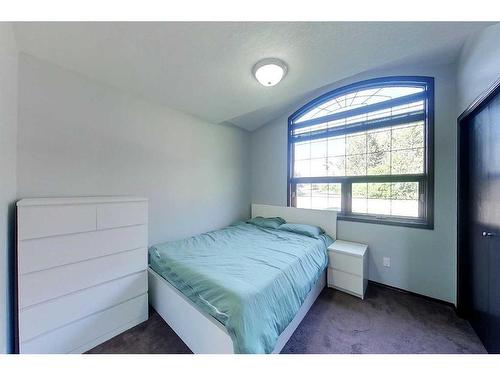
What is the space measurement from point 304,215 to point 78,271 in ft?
8.65

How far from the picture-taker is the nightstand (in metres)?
2.07

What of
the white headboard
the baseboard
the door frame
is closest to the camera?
the door frame

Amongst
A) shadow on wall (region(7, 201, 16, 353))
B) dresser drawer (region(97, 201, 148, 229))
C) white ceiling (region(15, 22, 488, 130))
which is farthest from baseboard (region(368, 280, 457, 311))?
shadow on wall (region(7, 201, 16, 353))

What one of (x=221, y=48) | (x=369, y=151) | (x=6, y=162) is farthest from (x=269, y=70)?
(x=6, y=162)

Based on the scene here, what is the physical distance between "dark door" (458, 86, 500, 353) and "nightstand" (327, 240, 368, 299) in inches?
32.2

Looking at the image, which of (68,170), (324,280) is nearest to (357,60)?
(324,280)

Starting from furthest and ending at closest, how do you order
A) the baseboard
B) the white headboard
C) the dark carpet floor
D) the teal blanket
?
the white headboard
the baseboard
the dark carpet floor
the teal blanket

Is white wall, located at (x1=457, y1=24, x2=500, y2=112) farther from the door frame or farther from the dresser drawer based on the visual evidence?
the dresser drawer

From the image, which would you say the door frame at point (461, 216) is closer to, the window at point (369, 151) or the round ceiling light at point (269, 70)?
the window at point (369, 151)

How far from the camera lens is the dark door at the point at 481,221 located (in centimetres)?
126

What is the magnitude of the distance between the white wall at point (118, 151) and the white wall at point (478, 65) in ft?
9.13

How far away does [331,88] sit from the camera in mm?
2686
